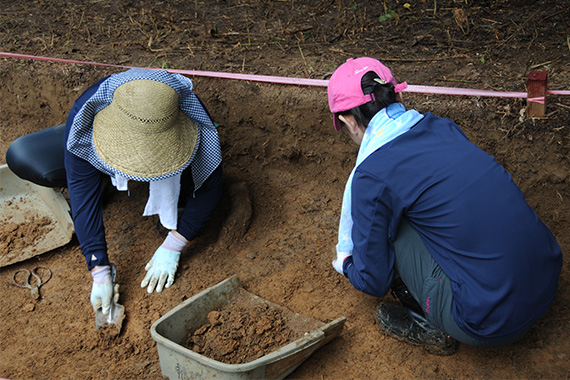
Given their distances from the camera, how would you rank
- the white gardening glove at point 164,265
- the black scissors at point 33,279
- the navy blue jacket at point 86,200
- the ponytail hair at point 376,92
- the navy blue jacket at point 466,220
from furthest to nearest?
1. the black scissors at point 33,279
2. the white gardening glove at point 164,265
3. the navy blue jacket at point 86,200
4. the ponytail hair at point 376,92
5. the navy blue jacket at point 466,220

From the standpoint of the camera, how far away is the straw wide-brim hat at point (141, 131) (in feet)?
6.54

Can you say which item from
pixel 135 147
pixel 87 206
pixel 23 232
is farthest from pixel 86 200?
pixel 23 232

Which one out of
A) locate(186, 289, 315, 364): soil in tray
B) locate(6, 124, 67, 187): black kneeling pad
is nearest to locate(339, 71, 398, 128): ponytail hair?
locate(186, 289, 315, 364): soil in tray

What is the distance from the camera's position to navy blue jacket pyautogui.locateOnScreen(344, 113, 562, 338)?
158 cm

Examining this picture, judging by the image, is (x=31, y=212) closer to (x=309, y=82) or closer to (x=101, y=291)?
(x=101, y=291)

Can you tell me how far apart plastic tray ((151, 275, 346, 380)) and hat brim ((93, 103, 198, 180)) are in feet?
1.91

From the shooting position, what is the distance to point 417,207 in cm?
164

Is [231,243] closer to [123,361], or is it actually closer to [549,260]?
[123,361]

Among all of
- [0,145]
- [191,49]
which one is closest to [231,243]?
[191,49]

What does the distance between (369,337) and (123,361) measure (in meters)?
1.09

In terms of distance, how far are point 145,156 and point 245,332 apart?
84cm

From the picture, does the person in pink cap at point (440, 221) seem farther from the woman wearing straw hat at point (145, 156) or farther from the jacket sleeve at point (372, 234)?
the woman wearing straw hat at point (145, 156)

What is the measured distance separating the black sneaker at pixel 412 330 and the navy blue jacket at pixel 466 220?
0.30 metres

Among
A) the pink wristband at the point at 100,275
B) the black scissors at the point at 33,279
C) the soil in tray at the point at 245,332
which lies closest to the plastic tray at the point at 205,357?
the soil in tray at the point at 245,332
